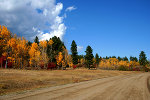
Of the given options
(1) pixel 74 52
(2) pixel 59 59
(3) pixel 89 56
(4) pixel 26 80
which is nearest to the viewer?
(4) pixel 26 80

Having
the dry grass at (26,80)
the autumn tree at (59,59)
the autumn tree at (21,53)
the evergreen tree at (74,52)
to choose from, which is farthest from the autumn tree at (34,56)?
the evergreen tree at (74,52)

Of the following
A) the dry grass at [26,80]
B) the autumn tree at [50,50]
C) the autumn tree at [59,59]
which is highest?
the autumn tree at [50,50]

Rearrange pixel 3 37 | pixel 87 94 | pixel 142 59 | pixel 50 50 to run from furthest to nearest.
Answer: pixel 142 59 → pixel 50 50 → pixel 3 37 → pixel 87 94

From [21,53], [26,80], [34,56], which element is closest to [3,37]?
[21,53]

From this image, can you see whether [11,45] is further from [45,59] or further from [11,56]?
[45,59]

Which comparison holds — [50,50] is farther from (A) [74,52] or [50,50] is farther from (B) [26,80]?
(B) [26,80]

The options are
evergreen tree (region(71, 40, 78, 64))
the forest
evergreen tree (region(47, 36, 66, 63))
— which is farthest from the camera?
evergreen tree (region(71, 40, 78, 64))

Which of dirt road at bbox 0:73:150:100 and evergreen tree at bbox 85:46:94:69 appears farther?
evergreen tree at bbox 85:46:94:69

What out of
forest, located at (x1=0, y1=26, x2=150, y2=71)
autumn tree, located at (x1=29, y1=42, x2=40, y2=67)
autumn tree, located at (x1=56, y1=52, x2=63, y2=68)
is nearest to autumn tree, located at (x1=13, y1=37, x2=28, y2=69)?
forest, located at (x1=0, y1=26, x2=150, y2=71)

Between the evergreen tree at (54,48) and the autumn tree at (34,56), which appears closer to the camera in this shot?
the autumn tree at (34,56)

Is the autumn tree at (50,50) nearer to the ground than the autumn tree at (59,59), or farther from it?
farther from it

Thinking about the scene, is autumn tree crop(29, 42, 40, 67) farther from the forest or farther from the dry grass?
the dry grass

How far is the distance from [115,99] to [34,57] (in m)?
42.2

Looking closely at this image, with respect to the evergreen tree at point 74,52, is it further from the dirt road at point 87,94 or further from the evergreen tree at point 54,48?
the dirt road at point 87,94
